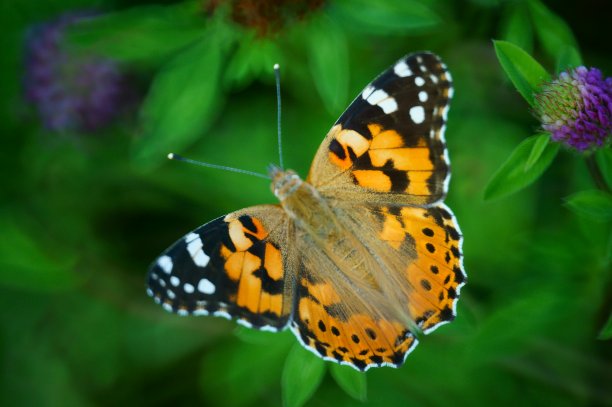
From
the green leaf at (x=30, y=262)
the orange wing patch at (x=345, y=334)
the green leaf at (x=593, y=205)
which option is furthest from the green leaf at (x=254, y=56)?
the green leaf at (x=30, y=262)

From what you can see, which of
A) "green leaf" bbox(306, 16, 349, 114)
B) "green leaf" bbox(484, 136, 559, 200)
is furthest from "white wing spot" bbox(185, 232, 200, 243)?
"green leaf" bbox(484, 136, 559, 200)

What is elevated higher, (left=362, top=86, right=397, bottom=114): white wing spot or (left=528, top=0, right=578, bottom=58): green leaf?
(left=528, top=0, right=578, bottom=58): green leaf

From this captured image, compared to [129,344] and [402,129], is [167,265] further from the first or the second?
[129,344]

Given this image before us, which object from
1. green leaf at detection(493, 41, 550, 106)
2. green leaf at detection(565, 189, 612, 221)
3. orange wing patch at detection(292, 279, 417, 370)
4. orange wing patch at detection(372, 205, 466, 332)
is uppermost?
green leaf at detection(493, 41, 550, 106)

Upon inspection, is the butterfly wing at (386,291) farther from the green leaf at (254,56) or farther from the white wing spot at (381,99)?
the green leaf at (254,56)

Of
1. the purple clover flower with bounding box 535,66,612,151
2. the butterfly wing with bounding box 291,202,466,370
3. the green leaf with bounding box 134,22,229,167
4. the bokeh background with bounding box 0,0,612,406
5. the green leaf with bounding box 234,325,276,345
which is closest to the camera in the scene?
the purple clover flower with bounding box 535,66,612,151

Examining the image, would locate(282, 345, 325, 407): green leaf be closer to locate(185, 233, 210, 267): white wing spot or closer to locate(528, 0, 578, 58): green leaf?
locate(185, 233, 210, 267): white wing spot

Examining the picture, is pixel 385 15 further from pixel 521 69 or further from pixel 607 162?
pixel 607 162

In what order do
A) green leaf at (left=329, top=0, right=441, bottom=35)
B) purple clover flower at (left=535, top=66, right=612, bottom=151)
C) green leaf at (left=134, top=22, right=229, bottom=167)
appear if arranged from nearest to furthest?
purple clover flower at (left=535, top=66, right=612, bottom=151) < green leaf at (left=329, top=0, right=441, bottom=35) < green leaf at (left=134, top=22, right=229, bottom=167)
